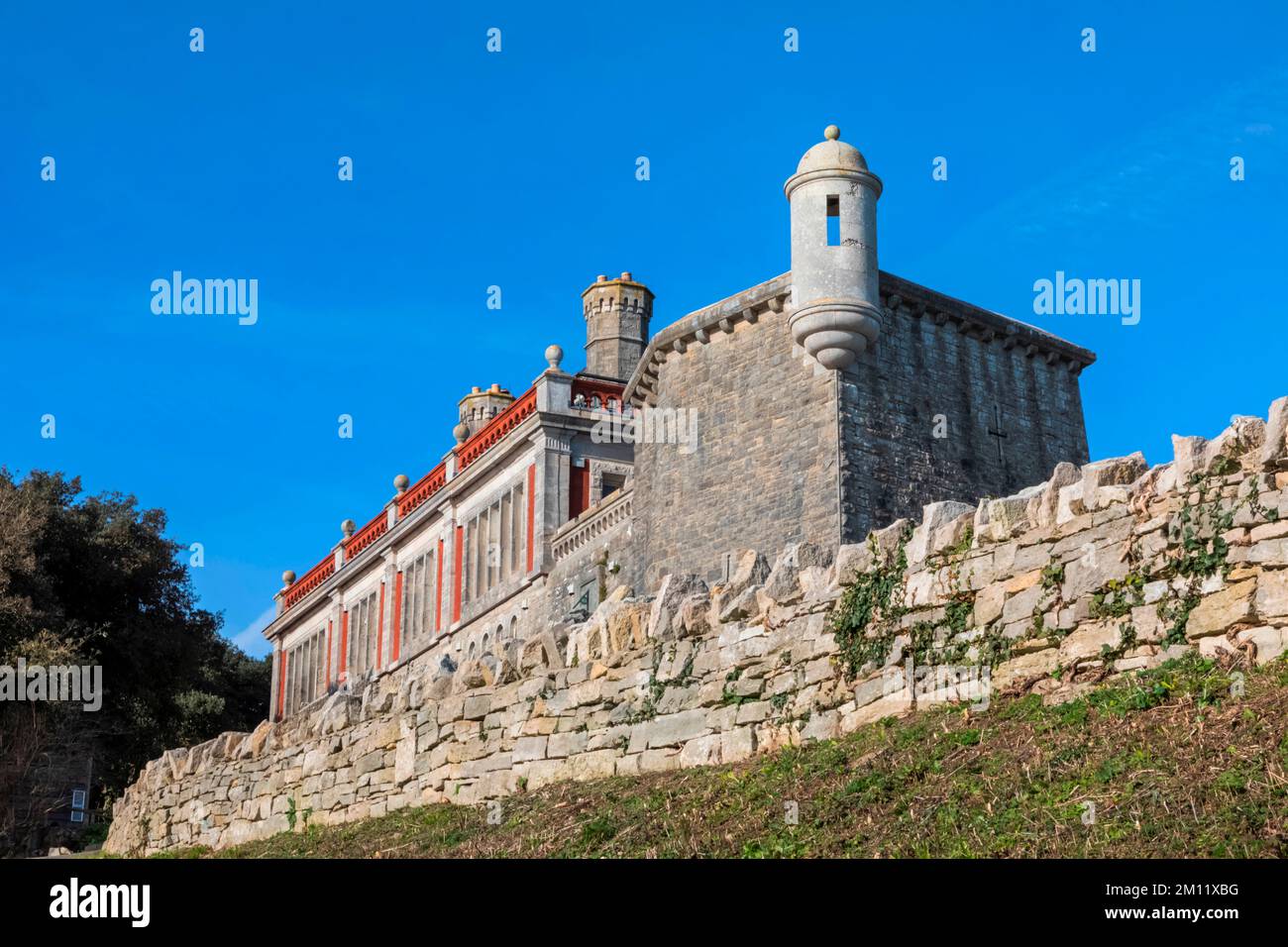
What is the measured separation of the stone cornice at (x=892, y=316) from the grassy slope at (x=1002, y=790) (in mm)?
14166

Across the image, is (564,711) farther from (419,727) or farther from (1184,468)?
(1184,468)

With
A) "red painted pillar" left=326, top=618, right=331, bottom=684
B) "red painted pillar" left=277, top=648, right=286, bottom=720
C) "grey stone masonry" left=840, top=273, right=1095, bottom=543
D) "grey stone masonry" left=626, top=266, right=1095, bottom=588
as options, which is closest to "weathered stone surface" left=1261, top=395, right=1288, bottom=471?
"grey stone masonry" left=626, top=266, right=1095, bottom=588

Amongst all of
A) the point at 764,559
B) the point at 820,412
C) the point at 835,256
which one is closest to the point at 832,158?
the point at 835,256

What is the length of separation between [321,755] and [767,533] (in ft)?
28.7

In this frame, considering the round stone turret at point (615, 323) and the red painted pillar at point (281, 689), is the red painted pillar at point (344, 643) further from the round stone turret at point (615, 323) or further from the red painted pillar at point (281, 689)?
the round stone turret at point (615, 323)

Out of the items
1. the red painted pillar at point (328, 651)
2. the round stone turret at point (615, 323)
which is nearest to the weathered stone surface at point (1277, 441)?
→ the round stone turret at point (615, 323)

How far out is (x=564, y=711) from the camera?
15.3 meters

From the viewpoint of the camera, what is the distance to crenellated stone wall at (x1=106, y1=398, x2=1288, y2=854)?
35.3 ft

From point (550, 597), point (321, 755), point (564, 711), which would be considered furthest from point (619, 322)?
point (564, 711)

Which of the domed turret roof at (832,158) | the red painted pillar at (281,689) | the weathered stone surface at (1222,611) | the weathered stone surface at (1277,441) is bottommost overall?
the weathered stone surface at (1222,611)

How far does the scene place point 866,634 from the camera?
507 inches

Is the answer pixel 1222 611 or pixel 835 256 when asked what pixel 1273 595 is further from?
pixel 835 256

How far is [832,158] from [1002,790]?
54.5ft

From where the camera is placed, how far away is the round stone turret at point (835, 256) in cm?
2477
